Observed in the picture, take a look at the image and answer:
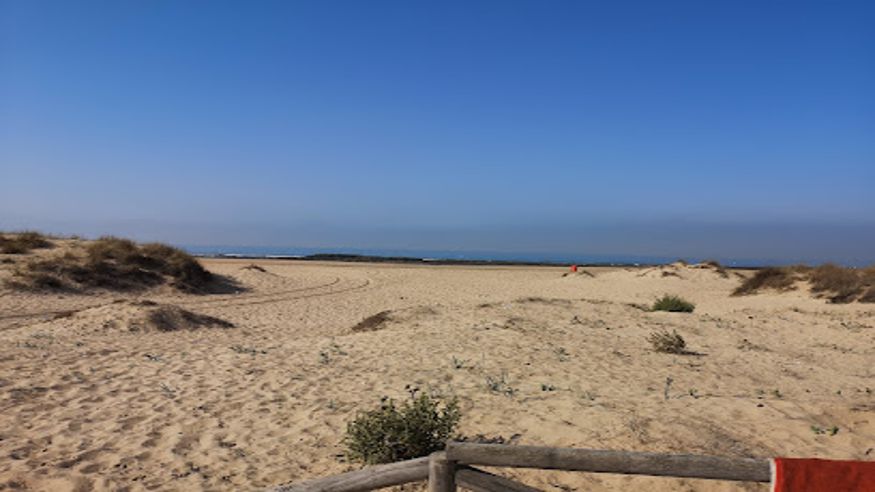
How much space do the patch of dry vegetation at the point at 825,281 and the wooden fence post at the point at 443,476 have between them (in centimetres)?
2754

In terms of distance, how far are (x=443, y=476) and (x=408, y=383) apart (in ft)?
21.7

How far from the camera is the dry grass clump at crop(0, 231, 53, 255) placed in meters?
28.8

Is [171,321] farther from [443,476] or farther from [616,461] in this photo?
[616,461]

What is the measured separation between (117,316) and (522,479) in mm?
14865

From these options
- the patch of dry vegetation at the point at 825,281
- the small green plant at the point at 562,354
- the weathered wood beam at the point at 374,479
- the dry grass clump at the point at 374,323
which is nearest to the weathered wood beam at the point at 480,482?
the weathered wood beam at the point at 374,479

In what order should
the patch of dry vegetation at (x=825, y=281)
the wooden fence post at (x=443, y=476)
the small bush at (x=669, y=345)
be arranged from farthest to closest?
the patch of dry vegetation at (x=825, y=281), the small bush at (x=669, y=345), the wooden fence post at (x=443, y=476)

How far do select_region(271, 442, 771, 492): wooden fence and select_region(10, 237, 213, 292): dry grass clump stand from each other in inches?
1017

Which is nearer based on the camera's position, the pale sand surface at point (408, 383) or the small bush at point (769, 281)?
the pale sand surface at point (408, 383)

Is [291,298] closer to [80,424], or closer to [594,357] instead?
[594,357]

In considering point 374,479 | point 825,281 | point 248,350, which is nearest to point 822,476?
point 374,479

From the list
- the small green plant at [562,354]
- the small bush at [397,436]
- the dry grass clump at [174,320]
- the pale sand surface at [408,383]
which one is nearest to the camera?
the small bush at [397,436]

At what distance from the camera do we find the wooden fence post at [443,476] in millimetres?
3992

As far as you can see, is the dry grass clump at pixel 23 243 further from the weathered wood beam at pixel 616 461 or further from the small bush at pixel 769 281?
the small bush at pixel 769 281

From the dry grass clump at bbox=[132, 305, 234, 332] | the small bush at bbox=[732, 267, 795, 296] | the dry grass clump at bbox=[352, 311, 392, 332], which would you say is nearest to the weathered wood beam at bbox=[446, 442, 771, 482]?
the dry grass clump at bbox=[352, 311, 392, 332]
